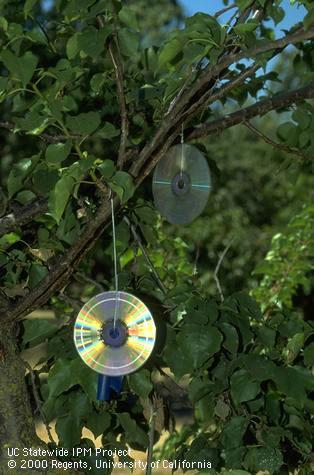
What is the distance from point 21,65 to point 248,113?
56 cm

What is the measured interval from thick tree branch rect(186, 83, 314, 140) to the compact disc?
6.2 inches

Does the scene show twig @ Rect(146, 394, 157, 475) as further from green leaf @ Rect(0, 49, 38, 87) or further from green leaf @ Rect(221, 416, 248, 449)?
green leaf @ Rect(0, 49, 38, 87)

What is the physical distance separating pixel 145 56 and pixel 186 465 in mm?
880

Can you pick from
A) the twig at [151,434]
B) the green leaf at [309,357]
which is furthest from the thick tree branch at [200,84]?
the twig at [151,434]

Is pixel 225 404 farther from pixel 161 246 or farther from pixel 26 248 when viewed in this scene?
pixel 161 246

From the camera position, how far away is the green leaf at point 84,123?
3.71 feet

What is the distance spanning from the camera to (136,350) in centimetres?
121

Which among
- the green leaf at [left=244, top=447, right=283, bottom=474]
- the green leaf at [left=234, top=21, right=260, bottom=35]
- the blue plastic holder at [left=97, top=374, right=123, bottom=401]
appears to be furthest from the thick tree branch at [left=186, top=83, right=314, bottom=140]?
the green leaf at [left=244, top=447, right=283, bottom=474]

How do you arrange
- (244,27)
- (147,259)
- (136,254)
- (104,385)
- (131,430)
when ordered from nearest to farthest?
(244,27) < (104,385) < (131,430) < (147,259) < (136,254)

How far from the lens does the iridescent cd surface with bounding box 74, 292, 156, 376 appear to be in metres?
1.20

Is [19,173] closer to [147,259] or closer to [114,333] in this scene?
[114,333]

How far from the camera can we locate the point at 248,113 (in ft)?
4.89

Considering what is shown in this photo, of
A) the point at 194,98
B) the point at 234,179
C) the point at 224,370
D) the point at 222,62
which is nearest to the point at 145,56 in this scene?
the point at 194,98

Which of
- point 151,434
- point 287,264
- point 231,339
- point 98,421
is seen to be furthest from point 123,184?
point 287,264
